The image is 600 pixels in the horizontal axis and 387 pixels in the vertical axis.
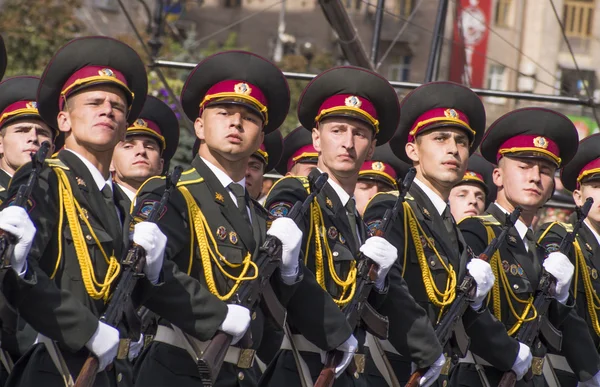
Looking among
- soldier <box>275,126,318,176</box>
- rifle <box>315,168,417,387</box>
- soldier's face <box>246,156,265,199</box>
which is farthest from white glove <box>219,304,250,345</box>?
soldier <box>275,126,318,176</box>

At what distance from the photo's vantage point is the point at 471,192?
34.4ft

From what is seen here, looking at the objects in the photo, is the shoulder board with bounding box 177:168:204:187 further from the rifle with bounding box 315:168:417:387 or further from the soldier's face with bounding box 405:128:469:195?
the soldier's face with bounding box 405:128:469:195

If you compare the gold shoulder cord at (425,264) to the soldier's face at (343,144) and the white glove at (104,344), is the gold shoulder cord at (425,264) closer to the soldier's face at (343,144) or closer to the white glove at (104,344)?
the soldier's face at (343,144)

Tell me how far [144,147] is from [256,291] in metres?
2.47

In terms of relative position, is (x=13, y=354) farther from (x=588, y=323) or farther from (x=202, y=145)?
(x=588, y=323)

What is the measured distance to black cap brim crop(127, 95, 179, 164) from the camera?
8.83 metres

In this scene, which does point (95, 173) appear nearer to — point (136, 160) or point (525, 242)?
point (136, 160)

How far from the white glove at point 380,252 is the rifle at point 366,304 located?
0.04 m

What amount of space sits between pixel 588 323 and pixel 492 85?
38.3 meters

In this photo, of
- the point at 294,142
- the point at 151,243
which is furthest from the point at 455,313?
the point at 294,142

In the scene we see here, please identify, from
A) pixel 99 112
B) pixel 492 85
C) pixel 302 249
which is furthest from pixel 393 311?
pixel 492 85

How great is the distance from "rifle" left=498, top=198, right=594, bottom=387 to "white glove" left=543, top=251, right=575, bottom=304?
4cm

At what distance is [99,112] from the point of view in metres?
6.41

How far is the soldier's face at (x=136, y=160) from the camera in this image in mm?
8711
